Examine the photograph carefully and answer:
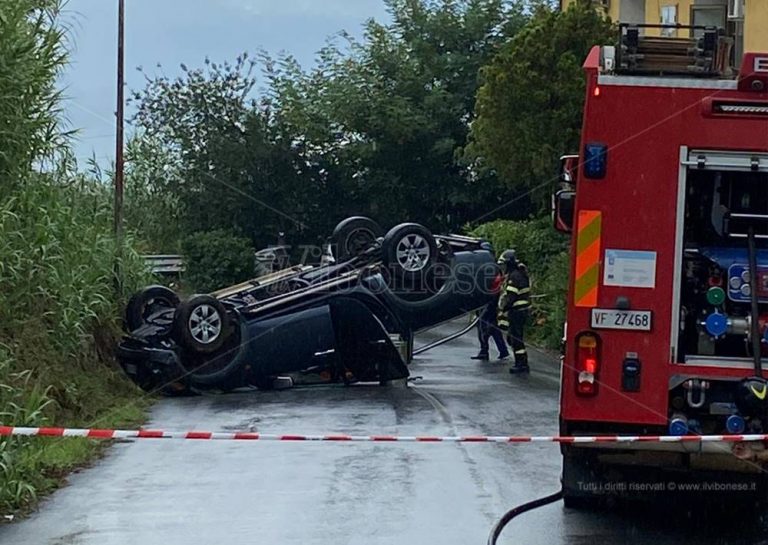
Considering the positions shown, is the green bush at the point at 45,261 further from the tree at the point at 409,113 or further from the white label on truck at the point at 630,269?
the tree at the point at 409,113

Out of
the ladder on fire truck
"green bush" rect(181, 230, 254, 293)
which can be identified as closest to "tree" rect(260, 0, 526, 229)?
"green bush" rect(181, 230, 254, 293)

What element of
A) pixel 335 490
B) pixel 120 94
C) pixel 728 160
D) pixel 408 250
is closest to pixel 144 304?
pixel 408 250

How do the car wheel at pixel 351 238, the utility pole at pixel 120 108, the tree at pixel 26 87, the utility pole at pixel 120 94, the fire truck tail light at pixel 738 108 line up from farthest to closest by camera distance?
the utility pole at pixel 120 94, the utility pole at pixel 120 108, the car wheel at pixel 351 238, the tree at pixel 26 87, the fire truck tail light at pixel 738 108

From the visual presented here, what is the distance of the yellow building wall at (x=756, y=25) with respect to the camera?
22781 mm

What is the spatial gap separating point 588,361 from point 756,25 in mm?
16388

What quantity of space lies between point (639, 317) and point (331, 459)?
4.07 meters

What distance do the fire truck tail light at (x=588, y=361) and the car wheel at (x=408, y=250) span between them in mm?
9078

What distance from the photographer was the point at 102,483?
1039cm

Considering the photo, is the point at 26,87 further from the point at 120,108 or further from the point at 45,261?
the point at 120,108

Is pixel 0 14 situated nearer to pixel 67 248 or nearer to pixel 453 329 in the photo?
pixel 67 248

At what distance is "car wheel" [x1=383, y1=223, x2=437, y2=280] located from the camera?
17172 mm

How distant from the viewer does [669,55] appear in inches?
351

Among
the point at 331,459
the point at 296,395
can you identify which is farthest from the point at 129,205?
the point at 331,459

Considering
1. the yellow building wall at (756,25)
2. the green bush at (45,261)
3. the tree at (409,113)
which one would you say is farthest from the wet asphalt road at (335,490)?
the tree at (409,113)
